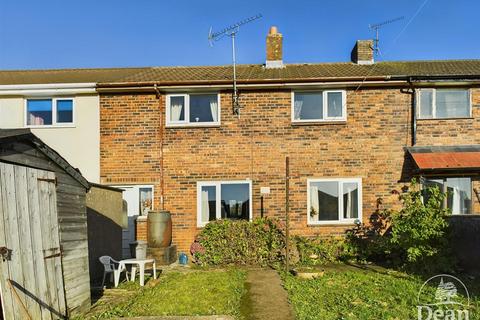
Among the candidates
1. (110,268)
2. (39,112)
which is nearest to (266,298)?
(110,268)

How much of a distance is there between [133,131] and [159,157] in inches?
47.1

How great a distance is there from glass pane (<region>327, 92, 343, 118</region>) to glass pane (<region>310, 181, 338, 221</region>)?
7.14ft

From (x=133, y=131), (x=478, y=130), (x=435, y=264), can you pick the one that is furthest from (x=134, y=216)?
(x=478, y=130)

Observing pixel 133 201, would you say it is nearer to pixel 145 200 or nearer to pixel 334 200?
pixel 145 200

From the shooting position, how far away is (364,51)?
15969 millimetres

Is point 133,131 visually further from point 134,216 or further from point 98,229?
point 98,229

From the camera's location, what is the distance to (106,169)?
518 inches

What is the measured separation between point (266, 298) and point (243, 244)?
155 inches

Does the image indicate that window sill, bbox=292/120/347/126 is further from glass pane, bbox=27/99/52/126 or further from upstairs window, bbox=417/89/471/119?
glass pane, bbox=27/99/52/126

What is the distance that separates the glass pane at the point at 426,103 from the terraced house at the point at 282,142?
0.03 meters

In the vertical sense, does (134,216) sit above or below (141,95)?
below

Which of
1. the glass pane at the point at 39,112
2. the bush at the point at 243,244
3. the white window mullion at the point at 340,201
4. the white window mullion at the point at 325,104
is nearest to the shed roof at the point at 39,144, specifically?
the bush at the point at 243,244

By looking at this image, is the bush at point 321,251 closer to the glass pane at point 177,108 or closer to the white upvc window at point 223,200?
the white upvc window at point 223,200

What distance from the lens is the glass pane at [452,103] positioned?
1309cm
